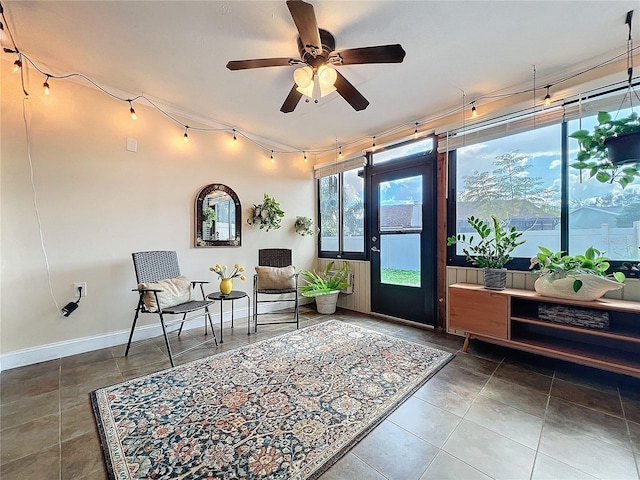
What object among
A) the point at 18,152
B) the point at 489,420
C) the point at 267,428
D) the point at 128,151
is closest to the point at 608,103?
the point at 489,420

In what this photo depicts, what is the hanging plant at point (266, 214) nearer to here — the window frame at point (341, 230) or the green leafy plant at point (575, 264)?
the window frame at point (341, 230)

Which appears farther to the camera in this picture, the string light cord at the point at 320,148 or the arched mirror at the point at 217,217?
the arched mirror at the point at 217,217

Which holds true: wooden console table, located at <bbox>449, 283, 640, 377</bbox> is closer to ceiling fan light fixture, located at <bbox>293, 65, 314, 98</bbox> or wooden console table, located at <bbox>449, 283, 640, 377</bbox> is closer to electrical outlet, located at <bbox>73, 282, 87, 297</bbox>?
ceiling fan light fixture, located at <bbox>293, 65, 314, 98</bbox>

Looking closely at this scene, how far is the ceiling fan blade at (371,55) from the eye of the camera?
1677 millimetres

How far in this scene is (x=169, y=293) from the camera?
8.64 ft

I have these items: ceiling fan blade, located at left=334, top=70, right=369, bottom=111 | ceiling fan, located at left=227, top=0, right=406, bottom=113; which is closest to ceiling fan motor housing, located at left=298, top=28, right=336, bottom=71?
ceiling fan, located at left=227, top=0, right=406, bottom=113

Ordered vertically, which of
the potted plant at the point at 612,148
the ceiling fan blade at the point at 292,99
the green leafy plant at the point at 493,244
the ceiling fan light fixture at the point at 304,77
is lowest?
the green leafy plant at the point at 493,244

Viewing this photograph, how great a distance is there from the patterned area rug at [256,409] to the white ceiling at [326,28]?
2.59 meters

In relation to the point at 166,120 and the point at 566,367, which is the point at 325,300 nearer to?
the point at 566,367

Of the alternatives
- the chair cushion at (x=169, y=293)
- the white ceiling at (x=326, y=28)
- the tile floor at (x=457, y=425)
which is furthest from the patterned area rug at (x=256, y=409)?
the white ceiling at (x=326, y=28)

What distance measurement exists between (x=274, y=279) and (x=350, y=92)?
225 cm

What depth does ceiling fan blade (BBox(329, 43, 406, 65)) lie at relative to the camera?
1.68 meters

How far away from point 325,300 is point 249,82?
290 cm

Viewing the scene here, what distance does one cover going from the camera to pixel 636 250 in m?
2.16
